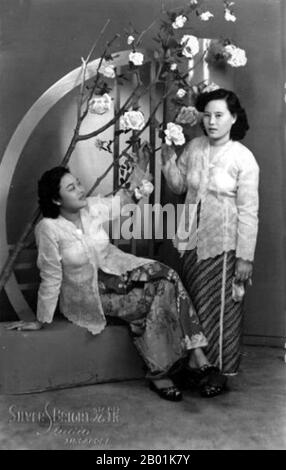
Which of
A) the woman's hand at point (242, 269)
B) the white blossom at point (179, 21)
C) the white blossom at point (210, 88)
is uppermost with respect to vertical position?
the white blossom at point (179, 21)

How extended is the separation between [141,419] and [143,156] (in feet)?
4.09

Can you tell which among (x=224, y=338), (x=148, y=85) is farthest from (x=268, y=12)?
(x=224, y=338)

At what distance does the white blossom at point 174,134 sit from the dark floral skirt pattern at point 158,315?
A: 22.2 inches

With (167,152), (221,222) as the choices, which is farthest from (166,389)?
(167,152)

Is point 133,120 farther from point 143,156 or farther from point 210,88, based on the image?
point 210,88

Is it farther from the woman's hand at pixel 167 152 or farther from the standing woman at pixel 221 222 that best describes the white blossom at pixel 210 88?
the woman's hand at pixel 167 152

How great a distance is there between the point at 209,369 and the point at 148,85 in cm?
143

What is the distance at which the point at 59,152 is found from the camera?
129 inches

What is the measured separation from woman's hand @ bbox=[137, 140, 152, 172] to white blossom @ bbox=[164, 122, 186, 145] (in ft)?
0.59

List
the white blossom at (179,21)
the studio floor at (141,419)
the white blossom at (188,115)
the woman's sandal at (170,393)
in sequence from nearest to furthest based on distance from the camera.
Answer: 1. the studio floor at (141,419)
2. the woman's sandal at (170,393)
3. the white blossom at (179,21)
4. the white blossom at (188,115)

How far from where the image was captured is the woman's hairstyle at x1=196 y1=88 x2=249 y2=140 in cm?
285

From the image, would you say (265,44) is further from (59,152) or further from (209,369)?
Result: (209,369)

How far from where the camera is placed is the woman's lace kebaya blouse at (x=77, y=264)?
2.77m

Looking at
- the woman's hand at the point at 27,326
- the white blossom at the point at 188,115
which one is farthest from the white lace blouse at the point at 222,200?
the woman's hand at the point at 27,326
